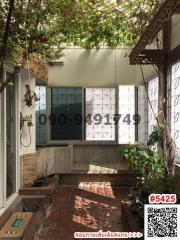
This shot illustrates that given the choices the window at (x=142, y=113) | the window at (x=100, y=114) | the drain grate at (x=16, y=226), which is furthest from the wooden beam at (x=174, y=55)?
the window at (x=100, y=114)

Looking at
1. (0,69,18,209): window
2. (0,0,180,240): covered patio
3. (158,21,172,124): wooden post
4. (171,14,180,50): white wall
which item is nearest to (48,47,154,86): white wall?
(0,0,180,240): covered patio

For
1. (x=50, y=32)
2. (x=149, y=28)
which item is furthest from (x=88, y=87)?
(x=149, y=28)

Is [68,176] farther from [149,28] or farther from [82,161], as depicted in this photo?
[149,28]

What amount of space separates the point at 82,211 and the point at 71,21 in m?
2.90

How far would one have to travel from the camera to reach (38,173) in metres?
8.05

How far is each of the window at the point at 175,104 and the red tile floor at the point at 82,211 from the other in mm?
1397

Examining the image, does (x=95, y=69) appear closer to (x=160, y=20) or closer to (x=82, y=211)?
(x=82, y=211)

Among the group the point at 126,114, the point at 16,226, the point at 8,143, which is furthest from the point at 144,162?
the point at 126,114

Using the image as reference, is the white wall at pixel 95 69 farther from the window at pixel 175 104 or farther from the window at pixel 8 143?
the window at pixel 175 104

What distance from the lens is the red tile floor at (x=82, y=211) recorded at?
5.31 meters

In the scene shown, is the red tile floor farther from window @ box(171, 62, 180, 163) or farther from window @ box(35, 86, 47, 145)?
window @ box(35, 86, 47, 145)

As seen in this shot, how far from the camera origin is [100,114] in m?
10.2

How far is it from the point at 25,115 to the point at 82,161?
285 centimetres

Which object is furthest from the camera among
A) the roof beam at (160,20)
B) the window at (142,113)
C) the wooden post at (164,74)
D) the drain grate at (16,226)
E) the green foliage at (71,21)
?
the window at (142,113)
